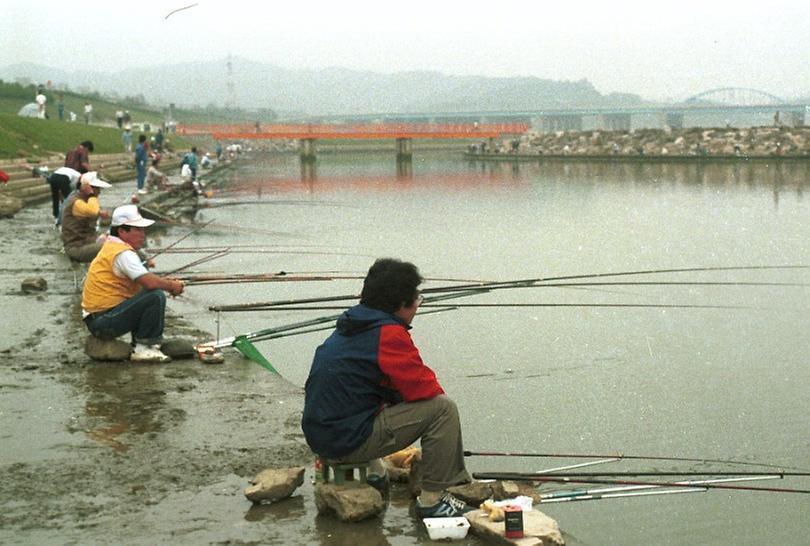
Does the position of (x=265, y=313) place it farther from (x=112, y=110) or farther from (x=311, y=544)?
(x=112, y=110)

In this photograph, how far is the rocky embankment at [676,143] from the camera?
61.9 metres

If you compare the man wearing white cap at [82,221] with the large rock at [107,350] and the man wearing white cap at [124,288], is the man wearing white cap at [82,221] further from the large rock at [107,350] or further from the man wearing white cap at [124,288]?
the man wearing white cap at [124,288]

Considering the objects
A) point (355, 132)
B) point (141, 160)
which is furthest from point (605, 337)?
point (355, 132)

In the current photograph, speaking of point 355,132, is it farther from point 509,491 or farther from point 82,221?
point 509,491

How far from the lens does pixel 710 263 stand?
1923 cm

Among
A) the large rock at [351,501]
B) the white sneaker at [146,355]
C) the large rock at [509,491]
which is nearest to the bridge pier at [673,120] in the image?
the white sneaker at [146,355]

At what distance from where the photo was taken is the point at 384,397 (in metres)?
5.42

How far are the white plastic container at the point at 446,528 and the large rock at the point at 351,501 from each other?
0.32 meters

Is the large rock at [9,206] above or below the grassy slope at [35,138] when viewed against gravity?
below

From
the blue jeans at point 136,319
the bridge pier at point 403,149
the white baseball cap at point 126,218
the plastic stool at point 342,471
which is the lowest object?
the bridge pier at point 403,149

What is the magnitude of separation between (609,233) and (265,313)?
1254 centimetres

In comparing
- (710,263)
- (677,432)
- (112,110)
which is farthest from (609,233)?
(112,110)

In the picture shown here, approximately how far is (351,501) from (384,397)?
0.48 meters

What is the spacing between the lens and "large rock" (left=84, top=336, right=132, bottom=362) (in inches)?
348
